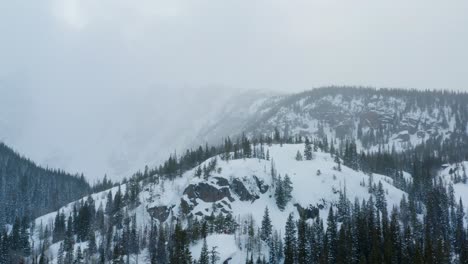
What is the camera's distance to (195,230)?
18912 centimetres

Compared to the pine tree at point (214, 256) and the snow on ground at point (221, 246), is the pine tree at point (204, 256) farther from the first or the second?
the snow on ground at point (221, 246)

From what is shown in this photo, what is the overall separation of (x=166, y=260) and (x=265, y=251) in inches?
1466

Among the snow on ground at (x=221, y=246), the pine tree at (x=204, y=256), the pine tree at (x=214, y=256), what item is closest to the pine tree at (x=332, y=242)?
the snow on ground at (x=221, y=246)

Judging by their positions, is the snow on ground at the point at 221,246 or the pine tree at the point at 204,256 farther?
the snow on ground at the point at 221,246

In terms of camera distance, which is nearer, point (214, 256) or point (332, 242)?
point (332, 242)

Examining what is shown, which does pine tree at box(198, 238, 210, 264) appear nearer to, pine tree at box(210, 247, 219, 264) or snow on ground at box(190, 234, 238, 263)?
pine tree at box(210, 247, 219, 264)

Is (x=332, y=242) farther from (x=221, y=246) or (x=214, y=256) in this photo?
(x=221, y=246)

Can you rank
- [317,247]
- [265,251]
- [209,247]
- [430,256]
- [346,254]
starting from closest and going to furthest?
[430,256], [346,254], [317,247], [209,247], [265,251]

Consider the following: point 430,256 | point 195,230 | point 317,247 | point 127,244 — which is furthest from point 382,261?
point 127,244

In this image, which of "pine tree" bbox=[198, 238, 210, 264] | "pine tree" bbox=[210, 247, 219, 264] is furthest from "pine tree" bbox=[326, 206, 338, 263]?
"pine tree" bbox=[198, 238, 210, 264]

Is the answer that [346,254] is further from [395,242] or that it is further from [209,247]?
[209,247]

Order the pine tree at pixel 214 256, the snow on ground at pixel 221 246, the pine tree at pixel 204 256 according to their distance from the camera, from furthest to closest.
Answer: the snow on ground at pixel 221 246 → the pine tree at pixel 214 256 → the pine tree at pixel 204 256

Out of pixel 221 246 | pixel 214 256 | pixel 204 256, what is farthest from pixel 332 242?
pixel 221 246

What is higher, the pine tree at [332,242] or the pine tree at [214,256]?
the pine tree at [332,242]
